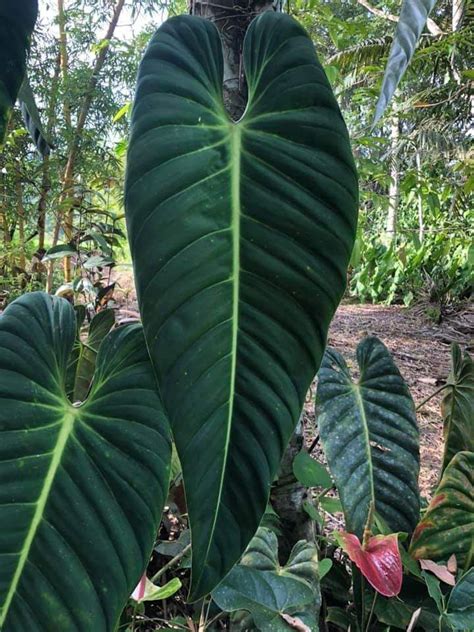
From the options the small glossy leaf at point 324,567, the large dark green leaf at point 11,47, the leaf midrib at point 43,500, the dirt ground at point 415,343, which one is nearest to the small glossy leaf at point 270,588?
the small glossy leaf at point 324,567

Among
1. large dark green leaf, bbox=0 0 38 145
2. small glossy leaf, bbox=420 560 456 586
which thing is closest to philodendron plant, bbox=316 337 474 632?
small glossy leaf, bbox=420 560 456 586

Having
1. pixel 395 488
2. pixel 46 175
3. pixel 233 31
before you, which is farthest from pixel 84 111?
pixel 395 488

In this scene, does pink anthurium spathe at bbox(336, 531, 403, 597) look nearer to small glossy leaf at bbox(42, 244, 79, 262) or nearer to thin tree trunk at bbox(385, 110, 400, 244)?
small glossy leaf at bbox(42, 244, 79, 262)

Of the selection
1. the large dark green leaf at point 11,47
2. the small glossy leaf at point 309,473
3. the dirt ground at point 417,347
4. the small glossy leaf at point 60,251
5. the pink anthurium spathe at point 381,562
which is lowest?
the dirt ground at point 417,347

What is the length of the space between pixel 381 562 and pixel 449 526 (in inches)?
7.3

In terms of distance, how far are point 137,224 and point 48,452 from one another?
192 millimetres

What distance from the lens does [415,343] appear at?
3.17 m

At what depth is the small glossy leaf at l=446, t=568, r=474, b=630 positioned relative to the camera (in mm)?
482

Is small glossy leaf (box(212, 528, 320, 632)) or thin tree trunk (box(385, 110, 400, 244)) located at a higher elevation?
thin tree trunk (box(385, 110, 400, 244))

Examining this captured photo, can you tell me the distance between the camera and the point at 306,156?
366 millimetres

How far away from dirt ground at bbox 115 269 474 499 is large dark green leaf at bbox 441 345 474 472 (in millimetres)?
751

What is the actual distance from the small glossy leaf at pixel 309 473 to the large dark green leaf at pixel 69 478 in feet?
0.97

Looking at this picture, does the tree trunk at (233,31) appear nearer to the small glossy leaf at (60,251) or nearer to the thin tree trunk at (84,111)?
the small glossy leaf at (60,251)

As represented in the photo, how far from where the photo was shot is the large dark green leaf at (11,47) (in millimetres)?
347
